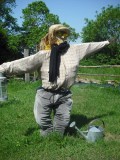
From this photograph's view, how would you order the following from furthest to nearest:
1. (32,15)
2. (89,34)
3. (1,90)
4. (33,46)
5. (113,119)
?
(89,34) < (32,15) < (33,46) < (1,90) < (113,119)

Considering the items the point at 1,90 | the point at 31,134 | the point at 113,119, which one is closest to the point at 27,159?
the point at 31,134

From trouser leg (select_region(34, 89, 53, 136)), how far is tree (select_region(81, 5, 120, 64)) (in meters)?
47.8

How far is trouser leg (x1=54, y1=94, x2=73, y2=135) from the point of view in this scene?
229 inches

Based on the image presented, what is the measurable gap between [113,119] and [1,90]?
3.87 metres

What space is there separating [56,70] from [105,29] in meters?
51.4

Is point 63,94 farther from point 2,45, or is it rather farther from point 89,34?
point 89,34

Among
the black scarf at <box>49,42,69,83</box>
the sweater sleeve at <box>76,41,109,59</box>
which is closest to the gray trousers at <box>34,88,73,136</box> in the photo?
the black scarf at <box>49,42,69,83</box>

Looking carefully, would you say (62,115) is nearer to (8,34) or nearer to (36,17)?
(8,34)

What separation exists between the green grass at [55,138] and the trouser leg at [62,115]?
0.18 m

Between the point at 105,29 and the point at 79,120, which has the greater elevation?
the point at 105,29

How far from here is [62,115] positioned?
5820 millimetres

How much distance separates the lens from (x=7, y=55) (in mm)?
27734

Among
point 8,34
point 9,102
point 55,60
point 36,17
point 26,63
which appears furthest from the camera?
point 36,17

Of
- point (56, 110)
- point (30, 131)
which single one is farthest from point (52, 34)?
point (30, 131)
